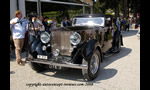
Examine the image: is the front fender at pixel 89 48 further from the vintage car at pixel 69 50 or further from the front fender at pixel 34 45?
the front fender at pixel 34 45

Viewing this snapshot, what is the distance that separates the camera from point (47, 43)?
13.9 ft

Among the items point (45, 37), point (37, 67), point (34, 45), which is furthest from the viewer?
point (37, 67)

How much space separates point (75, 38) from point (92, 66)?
89 cm

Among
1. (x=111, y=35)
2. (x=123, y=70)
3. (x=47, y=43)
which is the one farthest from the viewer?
(x=111, y=35)

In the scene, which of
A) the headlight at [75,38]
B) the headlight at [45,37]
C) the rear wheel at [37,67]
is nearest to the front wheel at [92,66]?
the headlight at [75,38]

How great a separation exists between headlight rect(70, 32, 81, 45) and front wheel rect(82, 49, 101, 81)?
493 millimetres

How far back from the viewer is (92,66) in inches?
155

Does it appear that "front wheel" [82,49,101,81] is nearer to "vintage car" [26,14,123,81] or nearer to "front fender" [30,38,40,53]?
"vintage car" [26,14,123,81]

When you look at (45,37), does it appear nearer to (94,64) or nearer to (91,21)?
(94,64)

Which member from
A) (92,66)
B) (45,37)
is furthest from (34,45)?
(92,66)

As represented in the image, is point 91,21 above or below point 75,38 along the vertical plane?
above
